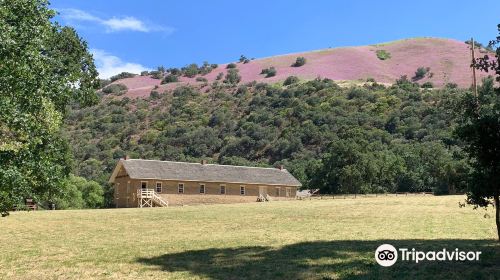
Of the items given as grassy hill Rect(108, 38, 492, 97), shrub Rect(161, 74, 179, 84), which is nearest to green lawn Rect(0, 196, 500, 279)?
grassy hill Rect(108, 38, 492, 97)

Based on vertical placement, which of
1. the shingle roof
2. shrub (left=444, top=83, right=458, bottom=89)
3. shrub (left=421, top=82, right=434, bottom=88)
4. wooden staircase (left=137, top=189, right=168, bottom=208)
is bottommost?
wooden staircase (left=137, top=189, right=168, bottom=208)

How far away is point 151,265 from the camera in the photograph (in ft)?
50.9

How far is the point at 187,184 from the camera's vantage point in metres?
59.0

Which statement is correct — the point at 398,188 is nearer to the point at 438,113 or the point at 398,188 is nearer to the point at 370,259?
the point at 438,113

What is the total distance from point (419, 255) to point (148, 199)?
4366 centimetres

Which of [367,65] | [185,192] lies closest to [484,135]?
[185,192]

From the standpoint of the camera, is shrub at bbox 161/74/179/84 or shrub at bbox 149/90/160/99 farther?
shrub at bbox 161/74/179/84

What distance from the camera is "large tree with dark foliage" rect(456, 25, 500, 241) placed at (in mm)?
12789

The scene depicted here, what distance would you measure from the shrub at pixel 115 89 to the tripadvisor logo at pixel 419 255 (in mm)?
122599

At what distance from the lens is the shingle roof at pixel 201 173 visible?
5706 centimetres

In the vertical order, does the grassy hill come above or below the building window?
above

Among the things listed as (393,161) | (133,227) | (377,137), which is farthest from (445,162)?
(133,227)

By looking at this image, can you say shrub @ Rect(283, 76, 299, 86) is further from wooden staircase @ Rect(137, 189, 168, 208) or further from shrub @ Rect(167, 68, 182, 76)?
wooden staircase @ Rect(137, 189, 168, 208)

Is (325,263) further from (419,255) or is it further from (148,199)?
(148,199)
